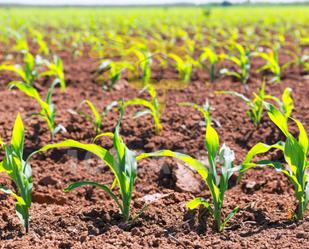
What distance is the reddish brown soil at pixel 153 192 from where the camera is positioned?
209cm

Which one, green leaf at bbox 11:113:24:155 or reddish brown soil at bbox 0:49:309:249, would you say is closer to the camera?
reddish brown soil at bbox 0:49:309:249

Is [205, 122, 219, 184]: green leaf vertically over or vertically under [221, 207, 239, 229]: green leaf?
over

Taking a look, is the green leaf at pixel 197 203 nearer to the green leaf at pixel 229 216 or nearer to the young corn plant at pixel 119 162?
the green leaf at pixel 229 216

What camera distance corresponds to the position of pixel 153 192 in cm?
269


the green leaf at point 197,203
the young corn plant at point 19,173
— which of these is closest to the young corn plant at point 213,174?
the green leaf at point 197,203

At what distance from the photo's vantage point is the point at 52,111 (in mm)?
3277

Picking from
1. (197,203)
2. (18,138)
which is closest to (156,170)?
(197,203)

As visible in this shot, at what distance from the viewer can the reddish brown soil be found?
6.84 ft

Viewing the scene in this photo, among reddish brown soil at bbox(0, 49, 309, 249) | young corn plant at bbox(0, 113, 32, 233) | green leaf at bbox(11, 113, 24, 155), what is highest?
green leaf at bbox(11, 113, 24, 155)

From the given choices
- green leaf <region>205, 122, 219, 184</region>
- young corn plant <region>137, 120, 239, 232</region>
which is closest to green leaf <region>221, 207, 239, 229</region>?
young corn plant <region>137, 120, 239, 232</region>

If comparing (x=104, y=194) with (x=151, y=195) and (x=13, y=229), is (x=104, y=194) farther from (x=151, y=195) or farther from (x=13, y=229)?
(x=13, y=229)

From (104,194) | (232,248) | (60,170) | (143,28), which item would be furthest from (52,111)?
(143,28)

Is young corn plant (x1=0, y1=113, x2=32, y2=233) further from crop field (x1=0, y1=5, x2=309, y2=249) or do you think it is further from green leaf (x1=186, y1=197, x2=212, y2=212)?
green leaf (x1=186, y1=197, x2=212, y2=212)

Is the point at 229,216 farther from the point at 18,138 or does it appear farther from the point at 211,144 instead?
the point at 18,138
